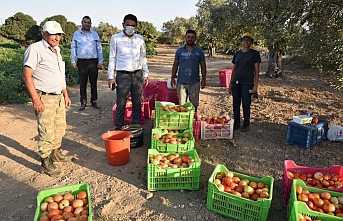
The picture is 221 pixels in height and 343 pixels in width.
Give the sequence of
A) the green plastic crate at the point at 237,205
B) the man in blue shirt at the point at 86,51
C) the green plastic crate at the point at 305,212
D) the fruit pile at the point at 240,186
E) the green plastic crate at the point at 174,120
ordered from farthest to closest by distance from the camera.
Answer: the man in blue shirt at the point at 86,51, the green plastic crate at the point at 174,120, the fruit pile at the point at 240,186, the green plastic crate at the point at 237,205, the green plastic crate at the point at 305,212

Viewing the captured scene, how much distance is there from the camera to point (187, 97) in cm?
578

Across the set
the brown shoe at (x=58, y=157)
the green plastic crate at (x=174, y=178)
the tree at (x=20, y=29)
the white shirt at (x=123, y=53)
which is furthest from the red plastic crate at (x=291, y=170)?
the tree at (x=20, y=29)

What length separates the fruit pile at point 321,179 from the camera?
3.39 meters

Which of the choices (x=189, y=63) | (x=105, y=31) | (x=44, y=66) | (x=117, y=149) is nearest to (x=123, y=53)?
(x=189, y=63)

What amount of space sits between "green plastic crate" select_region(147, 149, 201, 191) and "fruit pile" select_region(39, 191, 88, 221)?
3.21 ft

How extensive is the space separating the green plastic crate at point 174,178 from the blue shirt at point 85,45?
4245 millimetres

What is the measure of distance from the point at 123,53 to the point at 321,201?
12.7 ft

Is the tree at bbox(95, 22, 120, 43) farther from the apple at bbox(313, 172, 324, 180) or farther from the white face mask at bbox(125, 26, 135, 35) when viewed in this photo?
the apple at bbox(313, 172, 324, 180)

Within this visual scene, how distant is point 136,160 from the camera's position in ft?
15.4

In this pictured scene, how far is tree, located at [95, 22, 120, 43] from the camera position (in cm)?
4478

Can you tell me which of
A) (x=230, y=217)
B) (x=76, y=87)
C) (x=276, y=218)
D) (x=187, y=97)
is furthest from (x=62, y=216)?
(x=76, y=87)

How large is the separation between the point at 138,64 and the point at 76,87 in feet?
22.6

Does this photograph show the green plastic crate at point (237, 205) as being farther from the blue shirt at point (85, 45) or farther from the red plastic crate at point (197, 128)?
the blue shirt at point (85, 45)

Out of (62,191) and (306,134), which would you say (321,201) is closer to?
(306,134)
